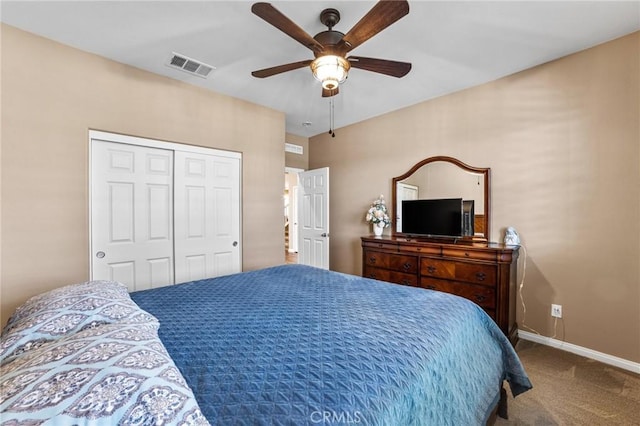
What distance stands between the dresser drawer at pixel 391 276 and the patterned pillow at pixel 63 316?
8.95ft

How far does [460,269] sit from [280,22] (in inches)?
106

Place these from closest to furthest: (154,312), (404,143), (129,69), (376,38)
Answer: (154,312), (376,38), (129,69), (404,143)

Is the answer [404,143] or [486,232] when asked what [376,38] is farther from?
[486,232]

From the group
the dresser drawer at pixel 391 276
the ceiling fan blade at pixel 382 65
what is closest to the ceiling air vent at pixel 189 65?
the ceiling fan blade at pixel 382 65

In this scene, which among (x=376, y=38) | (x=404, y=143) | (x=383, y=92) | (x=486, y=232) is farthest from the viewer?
(x=404, y=143)

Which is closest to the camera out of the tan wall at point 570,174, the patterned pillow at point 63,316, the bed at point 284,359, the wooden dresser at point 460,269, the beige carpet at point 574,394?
the bed at point 284,359

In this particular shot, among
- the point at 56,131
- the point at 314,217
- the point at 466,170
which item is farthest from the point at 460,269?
the point at 56,131

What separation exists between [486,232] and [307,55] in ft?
8.62

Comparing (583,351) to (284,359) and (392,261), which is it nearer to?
(392,261)

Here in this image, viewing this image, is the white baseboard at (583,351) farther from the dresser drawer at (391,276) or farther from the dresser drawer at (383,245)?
the dresser drawer at (383,245)

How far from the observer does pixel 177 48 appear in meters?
2.51

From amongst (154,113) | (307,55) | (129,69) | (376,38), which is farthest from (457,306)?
(129,69)

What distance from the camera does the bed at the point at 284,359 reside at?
66 cm

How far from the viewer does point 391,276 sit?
3434 millimetres
